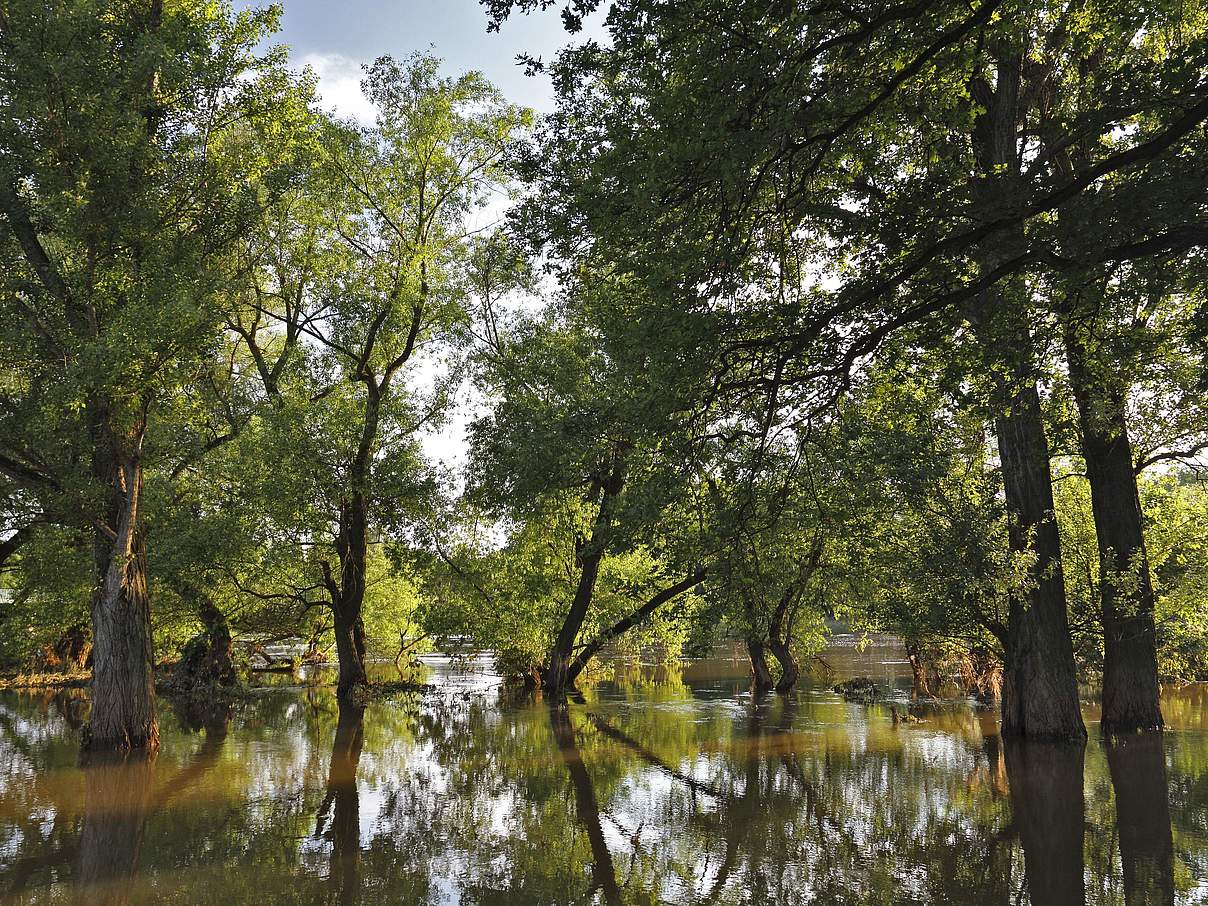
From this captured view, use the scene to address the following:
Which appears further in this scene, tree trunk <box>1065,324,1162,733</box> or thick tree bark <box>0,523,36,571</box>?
thick tree bark <box>0,523,36,571</box>

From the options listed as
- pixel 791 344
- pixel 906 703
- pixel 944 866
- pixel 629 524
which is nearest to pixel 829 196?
pixel 791 344

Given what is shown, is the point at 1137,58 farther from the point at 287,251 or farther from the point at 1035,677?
the point at 287,251

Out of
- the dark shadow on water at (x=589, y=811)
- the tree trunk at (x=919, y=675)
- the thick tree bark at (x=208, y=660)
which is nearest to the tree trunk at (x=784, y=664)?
the tree trunk at (x=919, y=675)

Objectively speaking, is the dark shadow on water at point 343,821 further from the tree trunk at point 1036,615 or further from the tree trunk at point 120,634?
the tree trunk at point 1036,615

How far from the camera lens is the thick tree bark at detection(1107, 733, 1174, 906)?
7.35 metres

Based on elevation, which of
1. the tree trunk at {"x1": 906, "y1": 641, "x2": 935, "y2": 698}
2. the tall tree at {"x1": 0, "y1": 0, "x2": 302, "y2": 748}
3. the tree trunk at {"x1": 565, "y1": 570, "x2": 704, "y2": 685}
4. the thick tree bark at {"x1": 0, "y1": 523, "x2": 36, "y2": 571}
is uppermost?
the tall tree at {"x1": 0, "y1": 0, "x2": 302, "y2": 748}

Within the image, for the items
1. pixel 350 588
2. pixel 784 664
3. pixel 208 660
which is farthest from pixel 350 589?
pixel 784 664

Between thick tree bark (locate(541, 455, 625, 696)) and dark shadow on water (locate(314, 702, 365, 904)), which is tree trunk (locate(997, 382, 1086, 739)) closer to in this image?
dark shadow on water (locate(314, 702, 365, 904))

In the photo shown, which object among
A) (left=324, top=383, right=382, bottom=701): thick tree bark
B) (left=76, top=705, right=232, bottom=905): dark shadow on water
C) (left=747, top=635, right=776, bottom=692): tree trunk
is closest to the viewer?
(left=76, top=705, right=232, bottom=905): dark shadow on water

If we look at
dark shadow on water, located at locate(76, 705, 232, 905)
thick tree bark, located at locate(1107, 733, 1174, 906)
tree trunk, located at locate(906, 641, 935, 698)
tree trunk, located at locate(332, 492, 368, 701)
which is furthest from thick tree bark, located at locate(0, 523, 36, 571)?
thick tree bark, located at locate(1107, 733, 1174, 906)

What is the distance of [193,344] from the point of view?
49.7 ft

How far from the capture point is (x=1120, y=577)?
15695 millimetres

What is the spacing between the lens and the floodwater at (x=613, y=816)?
7.60 m

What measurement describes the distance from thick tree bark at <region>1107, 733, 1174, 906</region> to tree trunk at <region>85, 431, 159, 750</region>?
52.7 feet
